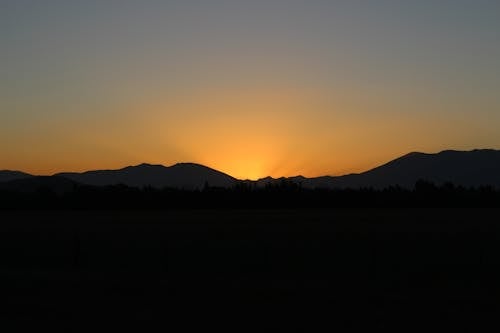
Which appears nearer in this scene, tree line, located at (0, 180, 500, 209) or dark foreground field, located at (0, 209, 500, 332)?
dark foreground field, located at (0, 209, 500, 332)

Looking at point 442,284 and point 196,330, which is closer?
point 196,330

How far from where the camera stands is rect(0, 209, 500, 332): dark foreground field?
19.3 meters

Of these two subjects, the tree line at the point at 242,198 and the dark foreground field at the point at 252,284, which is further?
the tree line at the point at 242,198

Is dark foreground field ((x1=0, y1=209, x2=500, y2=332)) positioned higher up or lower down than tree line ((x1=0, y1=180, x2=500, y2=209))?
lower down

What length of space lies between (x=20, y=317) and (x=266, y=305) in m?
6.61

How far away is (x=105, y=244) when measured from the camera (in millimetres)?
45250

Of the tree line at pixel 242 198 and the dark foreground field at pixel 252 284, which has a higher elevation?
the tree line at pixel 242 198

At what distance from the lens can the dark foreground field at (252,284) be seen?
1927 centimetres

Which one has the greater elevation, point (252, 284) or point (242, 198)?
point (242, 198)

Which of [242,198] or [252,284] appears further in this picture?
[242,198]

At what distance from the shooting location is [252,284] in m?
25.8

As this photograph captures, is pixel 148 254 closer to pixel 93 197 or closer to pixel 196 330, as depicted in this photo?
pixel 196 330

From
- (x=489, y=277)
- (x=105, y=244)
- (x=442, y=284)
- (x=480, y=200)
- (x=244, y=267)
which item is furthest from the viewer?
(x=480, y=200)

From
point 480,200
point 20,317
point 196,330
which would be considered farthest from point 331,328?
point 480,200
